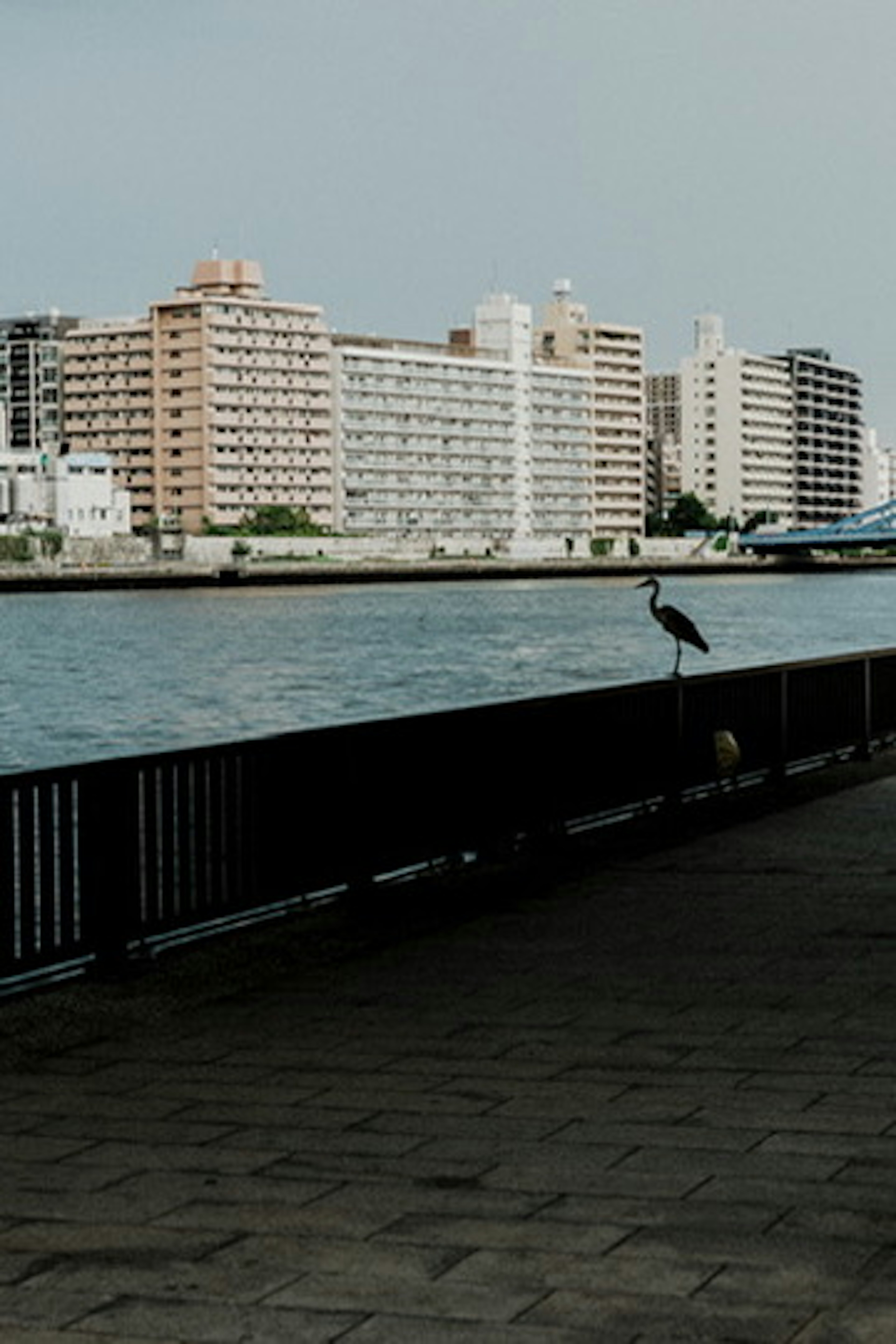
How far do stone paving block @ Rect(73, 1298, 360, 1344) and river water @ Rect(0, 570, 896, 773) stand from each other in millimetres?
11279

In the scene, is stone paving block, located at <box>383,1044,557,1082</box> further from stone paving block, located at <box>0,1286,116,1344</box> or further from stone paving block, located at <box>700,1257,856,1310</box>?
stone paving block, located at <box>0,1286,116,1344</box>

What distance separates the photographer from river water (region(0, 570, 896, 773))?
54.7m

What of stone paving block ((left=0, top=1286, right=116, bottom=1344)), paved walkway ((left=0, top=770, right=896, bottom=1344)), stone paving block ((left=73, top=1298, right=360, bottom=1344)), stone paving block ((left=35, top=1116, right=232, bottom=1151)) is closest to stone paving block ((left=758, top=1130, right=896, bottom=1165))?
paved walkway ((left=0, top=770, right=896, bottom=1344))

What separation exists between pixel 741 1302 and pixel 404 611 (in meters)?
134

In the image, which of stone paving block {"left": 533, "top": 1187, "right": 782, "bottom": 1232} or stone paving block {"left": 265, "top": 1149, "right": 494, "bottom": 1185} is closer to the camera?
stone paving block {"left": 533, "top": 1187, "right": 782, "bottom": 1232}

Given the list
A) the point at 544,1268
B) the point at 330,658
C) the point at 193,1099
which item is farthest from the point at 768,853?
the point at 330,658

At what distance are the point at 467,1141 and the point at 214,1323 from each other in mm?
1582

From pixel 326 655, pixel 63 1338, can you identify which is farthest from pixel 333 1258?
pixel 326 655

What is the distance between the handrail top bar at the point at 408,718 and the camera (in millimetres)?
8617

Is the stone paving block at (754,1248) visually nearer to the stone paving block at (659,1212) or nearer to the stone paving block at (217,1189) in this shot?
the stone paving block at (659,1212)

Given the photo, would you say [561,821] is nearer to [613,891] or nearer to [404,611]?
[613,891]

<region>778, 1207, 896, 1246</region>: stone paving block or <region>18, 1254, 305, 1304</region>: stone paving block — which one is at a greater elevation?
<region>778, 1207, 896, 1246</region>: stone paving block

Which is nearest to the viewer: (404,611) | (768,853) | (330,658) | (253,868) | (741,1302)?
(741,1302)

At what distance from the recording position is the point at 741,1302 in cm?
458
